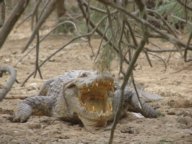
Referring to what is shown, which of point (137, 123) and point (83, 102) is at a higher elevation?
point (83, 102)

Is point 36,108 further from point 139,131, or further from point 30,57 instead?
point 30,57

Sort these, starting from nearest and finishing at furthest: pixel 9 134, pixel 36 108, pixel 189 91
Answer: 1. pixel 9 134
2. pixel 36 108
3. pixel 189 91

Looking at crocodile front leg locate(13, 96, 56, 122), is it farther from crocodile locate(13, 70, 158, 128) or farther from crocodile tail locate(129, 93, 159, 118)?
crocodile tail locate(129, 93, 159, 118)

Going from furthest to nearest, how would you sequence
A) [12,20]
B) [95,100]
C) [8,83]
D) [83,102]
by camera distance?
1. [83,102]
2. [95,100]
3. [8,83]
4. [12,20]

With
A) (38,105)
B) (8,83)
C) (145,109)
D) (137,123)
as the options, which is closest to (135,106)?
(145,109)

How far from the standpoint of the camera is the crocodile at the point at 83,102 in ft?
18.2

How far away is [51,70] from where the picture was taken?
10.1 m

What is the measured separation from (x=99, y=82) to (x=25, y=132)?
825 millimetres

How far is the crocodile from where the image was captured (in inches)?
218

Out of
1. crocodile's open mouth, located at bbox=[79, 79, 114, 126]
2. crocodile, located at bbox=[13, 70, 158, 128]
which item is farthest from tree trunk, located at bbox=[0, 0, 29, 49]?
crocodile's open mouth, located at bbox=[79, 79, 114, 126]

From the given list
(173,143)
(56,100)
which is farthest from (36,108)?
(173,143)

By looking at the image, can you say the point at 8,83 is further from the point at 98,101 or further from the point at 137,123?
the point at 137,123

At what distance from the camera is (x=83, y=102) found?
5715 millimetres

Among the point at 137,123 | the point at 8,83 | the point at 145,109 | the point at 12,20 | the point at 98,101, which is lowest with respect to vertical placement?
the point at 137,123
